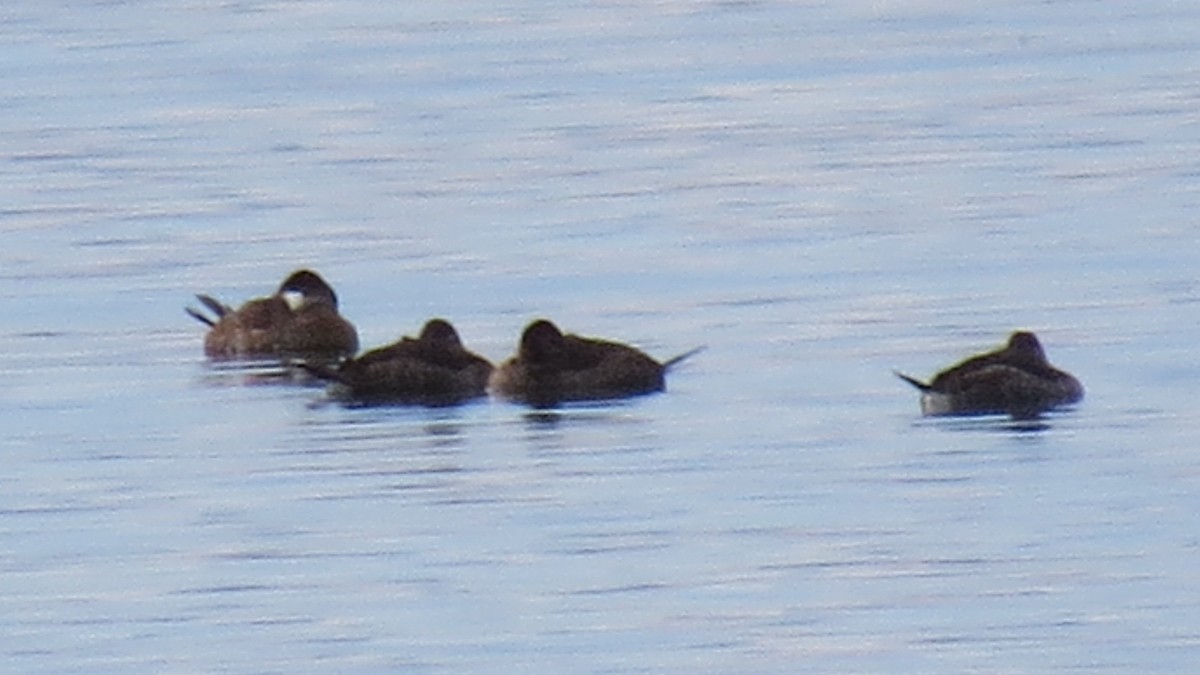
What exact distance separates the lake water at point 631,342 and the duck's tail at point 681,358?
16 centimetres

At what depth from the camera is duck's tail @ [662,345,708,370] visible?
1942 cm

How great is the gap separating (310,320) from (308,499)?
487cm

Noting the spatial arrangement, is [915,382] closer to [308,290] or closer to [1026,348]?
[1026,348]

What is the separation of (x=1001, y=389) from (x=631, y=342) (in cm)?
319

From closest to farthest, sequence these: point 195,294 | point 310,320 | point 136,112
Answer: point 310,320 → point 195,294 → point 136,112

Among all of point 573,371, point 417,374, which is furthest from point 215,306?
point 573,371

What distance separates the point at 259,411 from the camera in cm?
1916

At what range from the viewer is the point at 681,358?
19.5 metres

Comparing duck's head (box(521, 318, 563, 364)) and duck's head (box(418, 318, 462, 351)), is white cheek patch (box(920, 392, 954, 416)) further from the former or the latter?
duck's head (box(418, 318, 462, 351))

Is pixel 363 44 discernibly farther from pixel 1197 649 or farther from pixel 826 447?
pixel 1197 649

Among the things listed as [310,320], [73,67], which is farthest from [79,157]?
[310,320]

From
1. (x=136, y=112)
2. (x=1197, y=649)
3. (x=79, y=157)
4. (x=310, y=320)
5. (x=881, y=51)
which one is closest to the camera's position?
(x=1197, y=649)

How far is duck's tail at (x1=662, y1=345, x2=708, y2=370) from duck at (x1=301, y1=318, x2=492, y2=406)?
2.35 ft

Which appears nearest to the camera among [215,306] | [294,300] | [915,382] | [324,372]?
[915,382]
